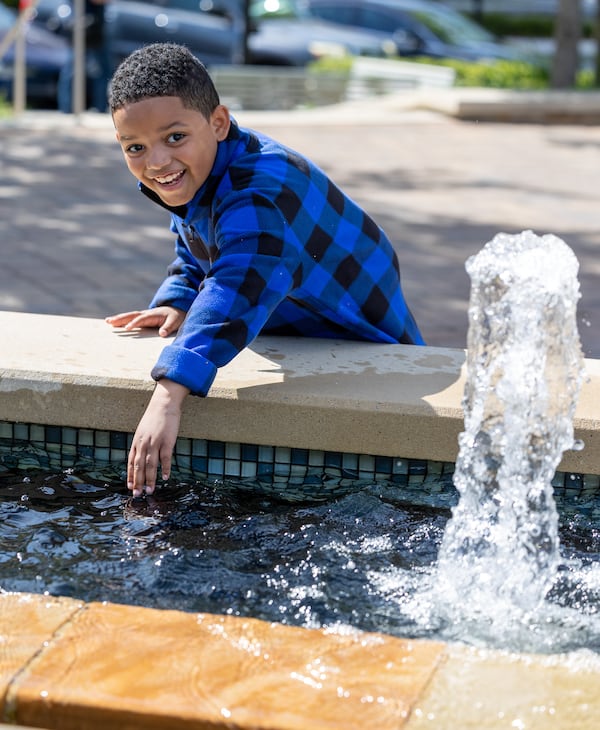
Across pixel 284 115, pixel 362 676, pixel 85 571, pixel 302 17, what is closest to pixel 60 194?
pixel 284 115

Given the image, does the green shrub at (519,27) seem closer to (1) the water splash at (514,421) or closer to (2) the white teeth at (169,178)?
(2) the white teeth at (169,178)

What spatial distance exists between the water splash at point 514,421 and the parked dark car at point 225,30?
10905mm

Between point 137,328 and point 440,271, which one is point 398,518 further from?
point 440,271

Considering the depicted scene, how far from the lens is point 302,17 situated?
1645 centimetres

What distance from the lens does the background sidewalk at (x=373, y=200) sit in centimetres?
564

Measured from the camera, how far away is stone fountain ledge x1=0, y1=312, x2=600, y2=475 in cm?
291

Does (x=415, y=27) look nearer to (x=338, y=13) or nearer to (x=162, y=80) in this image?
(x=338, y=13)

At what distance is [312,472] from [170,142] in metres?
0.86

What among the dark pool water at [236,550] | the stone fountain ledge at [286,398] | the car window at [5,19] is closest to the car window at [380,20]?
the car window at [5,19]

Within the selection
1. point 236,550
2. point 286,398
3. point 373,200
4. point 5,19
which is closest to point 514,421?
point 286,398

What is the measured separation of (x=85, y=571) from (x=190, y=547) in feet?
0.82

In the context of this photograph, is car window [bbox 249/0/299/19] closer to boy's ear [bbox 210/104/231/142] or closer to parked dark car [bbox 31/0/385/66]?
parked dark car [bbox 31/0/385/66]

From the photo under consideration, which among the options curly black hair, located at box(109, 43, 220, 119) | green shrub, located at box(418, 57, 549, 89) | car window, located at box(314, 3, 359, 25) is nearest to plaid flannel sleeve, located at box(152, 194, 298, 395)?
curly black hair, located at box(109, 43, 220, 119)

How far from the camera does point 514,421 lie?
106 inches
